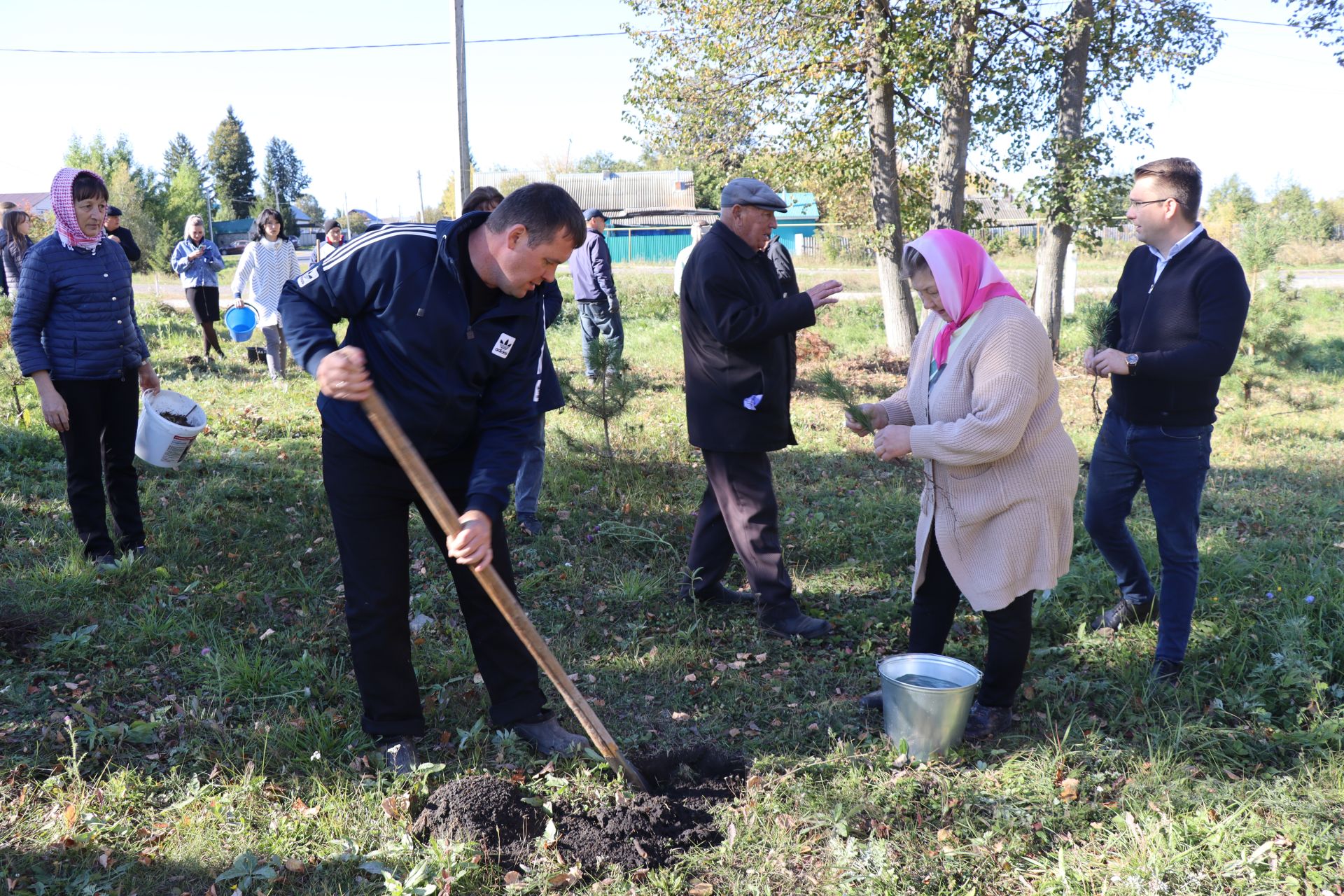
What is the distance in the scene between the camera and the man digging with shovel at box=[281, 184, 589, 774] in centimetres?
265

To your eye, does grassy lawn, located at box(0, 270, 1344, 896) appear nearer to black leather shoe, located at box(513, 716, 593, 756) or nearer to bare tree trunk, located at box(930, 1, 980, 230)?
black leather shoe, located at box(513, 716, 593, 756)

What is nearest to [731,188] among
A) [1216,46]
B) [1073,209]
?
[1073,209]

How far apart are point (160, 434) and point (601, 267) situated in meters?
4.78

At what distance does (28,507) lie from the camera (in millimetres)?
5246

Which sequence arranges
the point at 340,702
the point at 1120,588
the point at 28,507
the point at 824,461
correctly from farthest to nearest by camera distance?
the point at 824,461
the point at 28,507
the point at 1120,588
the point at 340,702

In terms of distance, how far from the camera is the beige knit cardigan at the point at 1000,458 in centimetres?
283

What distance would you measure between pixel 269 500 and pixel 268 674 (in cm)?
226

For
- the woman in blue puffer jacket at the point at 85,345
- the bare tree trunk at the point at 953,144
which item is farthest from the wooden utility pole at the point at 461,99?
the woman in blue puffer jacket at the point at 85,345

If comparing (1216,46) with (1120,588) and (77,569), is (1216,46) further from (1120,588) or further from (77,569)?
(77,569)

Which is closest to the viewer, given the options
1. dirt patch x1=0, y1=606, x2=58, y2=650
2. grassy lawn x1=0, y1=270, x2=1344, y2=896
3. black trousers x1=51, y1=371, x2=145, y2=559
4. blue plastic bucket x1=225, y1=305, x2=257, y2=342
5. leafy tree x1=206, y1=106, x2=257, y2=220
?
grassy lawn x1=0, y1=270, x2=1344, y2=896

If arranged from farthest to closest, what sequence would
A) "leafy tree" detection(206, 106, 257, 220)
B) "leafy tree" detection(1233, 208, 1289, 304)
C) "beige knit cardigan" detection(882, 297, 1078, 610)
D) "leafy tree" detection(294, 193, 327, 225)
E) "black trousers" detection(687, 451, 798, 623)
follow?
"leafy tree" detection(294, 193, 327, 225)
"leafy tree" detection(206, 106, 257, 220)
"leafy tree" detection(1233, 208, 1289, 304)
"black trousers" detection(687, 451, 798, 623)
"beige knit cardigan" detection(882, 297, 1078, 610)

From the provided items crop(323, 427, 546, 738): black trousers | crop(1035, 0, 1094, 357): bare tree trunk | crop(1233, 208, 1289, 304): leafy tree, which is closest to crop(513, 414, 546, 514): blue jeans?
crop(323, 427, 546, 738): black trousers

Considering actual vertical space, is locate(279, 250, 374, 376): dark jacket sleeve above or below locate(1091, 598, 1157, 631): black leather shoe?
above

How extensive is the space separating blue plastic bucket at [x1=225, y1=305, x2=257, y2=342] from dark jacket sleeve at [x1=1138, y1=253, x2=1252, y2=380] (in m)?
8.64
